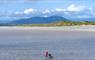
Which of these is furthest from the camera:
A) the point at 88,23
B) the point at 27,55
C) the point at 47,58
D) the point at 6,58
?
the point at 88,23

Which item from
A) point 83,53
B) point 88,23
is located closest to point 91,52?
point 83,53

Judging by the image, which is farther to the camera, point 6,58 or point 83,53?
point 83,53

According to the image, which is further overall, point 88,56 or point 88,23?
point 88,23

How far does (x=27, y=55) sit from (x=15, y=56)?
100 cm

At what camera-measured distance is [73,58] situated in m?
23.1

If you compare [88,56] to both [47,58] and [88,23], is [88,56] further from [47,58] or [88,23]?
[88,23]

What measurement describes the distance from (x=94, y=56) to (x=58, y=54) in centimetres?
219

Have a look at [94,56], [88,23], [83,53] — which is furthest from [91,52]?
[88,23]

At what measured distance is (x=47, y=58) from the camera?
18578 mm

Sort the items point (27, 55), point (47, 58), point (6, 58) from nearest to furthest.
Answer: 1. point (47, 58)
2. point (6, 58)
3. point (27, 55)

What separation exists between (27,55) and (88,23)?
60.6m

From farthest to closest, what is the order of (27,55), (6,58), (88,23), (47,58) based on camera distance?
(88,23) → (27,55) → (6,58) → (47,58)

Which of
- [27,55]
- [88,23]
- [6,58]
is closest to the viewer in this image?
[6,58]

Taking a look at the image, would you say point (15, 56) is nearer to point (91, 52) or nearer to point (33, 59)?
Result: point (33, 59)
